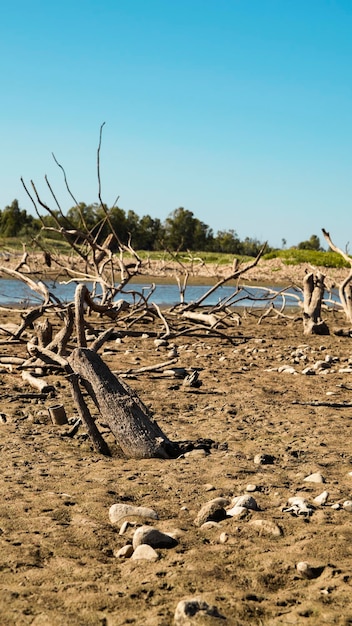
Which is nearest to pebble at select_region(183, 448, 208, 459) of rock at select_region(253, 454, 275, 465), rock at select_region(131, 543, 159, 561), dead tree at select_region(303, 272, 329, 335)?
rock at select_region(253, 454, 275, 465)

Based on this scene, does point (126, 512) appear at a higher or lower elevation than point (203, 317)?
lower

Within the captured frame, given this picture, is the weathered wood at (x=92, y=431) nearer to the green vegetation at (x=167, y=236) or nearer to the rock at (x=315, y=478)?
the rock at (x=315, y=478)

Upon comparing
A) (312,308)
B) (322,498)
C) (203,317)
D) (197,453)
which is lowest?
(197,453)

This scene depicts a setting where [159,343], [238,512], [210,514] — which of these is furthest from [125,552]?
[159,343]

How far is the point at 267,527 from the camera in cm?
334

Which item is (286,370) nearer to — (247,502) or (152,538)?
(247,502)

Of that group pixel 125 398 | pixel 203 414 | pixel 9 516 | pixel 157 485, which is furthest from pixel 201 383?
pixel 9 516

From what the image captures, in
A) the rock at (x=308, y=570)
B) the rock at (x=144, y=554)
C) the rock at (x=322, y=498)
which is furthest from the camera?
the rock at (x=322, y=498)

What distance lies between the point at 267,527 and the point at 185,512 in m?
0.46

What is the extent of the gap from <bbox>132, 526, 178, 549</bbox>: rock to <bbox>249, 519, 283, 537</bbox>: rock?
42 centimetres

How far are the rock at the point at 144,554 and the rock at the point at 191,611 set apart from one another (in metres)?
0.51

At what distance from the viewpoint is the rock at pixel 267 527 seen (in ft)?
10.8

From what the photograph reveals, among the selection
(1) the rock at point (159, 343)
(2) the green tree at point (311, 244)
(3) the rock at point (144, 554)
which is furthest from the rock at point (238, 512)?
(2) the green tree at point (311, 244)

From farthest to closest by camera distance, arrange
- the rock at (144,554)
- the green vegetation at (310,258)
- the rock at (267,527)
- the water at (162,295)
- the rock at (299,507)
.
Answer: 1. the green vegetation at (310,258)
2. the water at (162,295)
3. the rock at (299,507)
4. the rock at (267,527)
5. the rock at (144,554)
